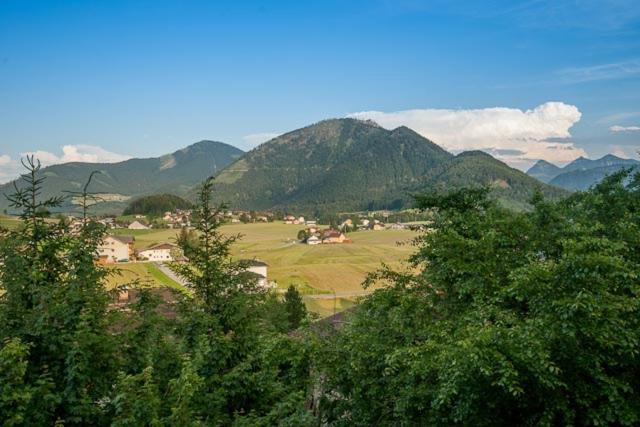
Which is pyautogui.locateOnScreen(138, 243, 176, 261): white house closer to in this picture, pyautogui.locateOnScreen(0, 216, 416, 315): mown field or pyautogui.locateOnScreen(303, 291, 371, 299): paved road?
pyautogui.locateOnScreen(0, 216, 416, 315): mown field

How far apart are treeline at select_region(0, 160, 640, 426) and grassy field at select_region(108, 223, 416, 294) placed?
138ft

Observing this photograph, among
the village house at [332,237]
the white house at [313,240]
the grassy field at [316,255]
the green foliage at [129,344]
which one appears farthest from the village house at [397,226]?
the green foliage at [129,344]

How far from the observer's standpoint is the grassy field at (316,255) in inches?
2552

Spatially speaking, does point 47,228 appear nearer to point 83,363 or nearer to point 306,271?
point 83,363

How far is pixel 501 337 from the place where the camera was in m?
8.23

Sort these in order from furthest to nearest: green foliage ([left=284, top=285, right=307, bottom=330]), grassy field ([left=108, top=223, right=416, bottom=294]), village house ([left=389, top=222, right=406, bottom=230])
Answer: village house ([left=389, top=222, right=406, bottom=230]) → grassy field ([left=108, top=223, right=416, bottom=294]) → green foliage ([left=284, top=285, right=307, bottom=330])

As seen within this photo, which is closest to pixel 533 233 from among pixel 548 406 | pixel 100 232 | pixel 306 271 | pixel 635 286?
pixel 635 286

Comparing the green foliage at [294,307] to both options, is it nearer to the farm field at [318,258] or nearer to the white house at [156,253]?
the farm field at [318,258]

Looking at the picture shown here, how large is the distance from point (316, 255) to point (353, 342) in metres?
75.2

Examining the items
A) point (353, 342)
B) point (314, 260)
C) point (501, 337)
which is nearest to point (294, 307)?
point (353, 342)

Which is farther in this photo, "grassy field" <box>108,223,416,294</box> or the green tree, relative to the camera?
"grassy field" <box>108,223,416,294</box>

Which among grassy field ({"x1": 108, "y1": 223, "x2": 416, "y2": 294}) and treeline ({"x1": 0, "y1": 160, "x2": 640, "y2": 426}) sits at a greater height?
treeline ({"x1": 0, "y1": 160, "x2": 640, "y2": 426})

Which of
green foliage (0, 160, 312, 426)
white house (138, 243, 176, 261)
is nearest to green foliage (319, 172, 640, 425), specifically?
green foliage (0, 160, 312, 426)

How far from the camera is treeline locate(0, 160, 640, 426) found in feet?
26.0
